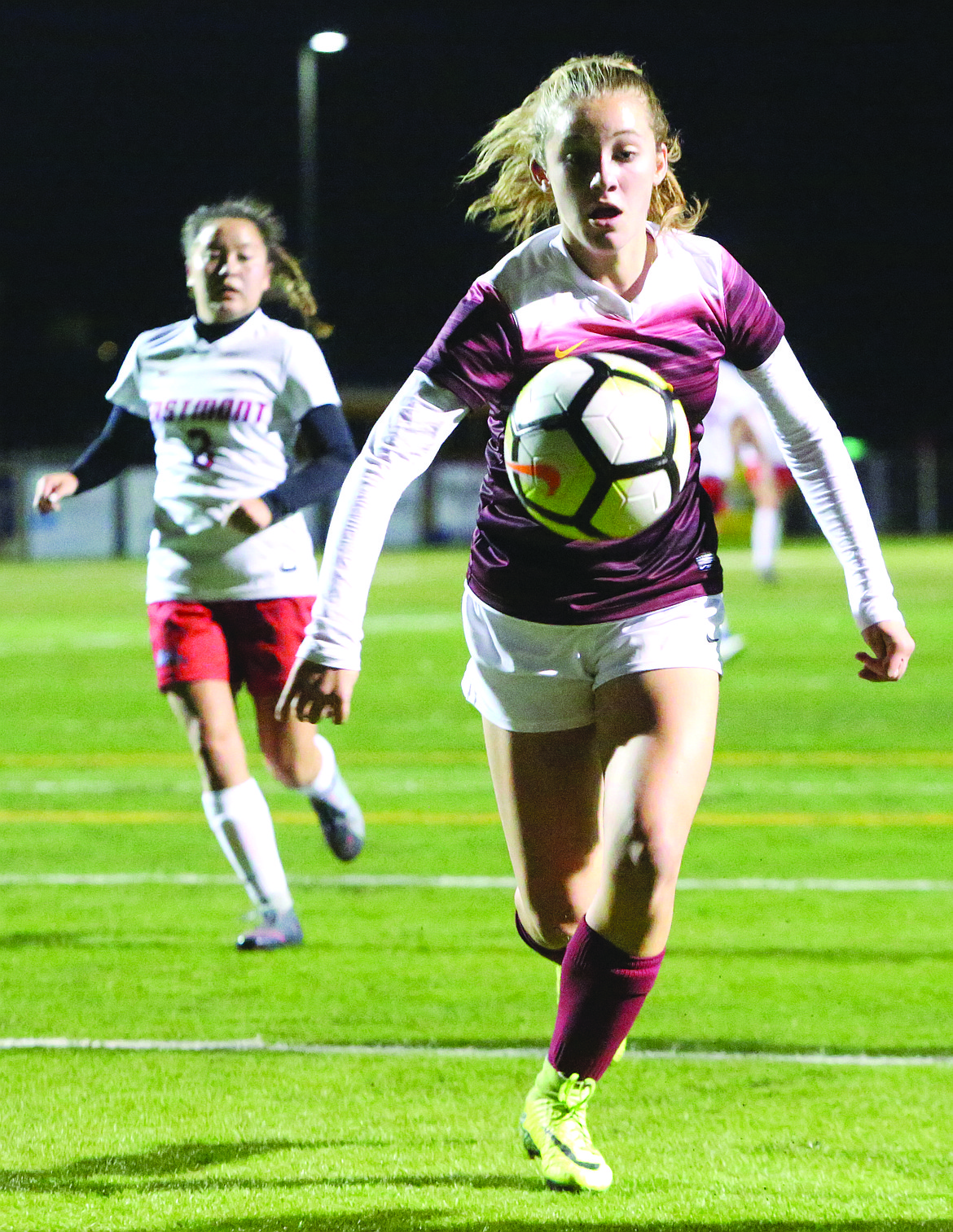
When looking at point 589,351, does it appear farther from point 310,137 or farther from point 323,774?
point 310,137

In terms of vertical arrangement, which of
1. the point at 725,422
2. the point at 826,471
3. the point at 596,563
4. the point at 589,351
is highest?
the point at 589,351

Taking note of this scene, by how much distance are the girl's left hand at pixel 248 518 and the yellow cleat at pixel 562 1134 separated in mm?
2391

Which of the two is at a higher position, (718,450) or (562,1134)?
(562,1134)

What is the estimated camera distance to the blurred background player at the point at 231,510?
239 inches

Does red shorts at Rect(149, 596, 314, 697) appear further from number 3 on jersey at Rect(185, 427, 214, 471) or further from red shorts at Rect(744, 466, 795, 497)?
red shorts at Rect(744, 466, 795, 497)

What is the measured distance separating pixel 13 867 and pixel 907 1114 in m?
4.54

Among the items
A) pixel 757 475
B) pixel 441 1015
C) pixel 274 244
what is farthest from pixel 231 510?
pixel 757 475

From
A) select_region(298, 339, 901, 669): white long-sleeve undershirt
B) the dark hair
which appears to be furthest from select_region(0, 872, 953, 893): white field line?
select_region(298, 339, 901, 669): white long-sleeve undershirt

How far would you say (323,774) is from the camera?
657 cm

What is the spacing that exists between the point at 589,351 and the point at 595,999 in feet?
4.32

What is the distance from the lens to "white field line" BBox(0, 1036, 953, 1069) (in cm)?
474

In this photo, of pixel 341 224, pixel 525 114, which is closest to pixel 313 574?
pixel 525 114

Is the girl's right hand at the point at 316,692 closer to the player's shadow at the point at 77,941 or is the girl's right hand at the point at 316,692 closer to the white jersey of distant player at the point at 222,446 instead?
the white jersey of distant player at the point at 222,446

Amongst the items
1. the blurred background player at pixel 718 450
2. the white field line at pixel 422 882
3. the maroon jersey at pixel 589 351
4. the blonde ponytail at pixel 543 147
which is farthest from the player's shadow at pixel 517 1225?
the blurred background player at pixel 718 450
